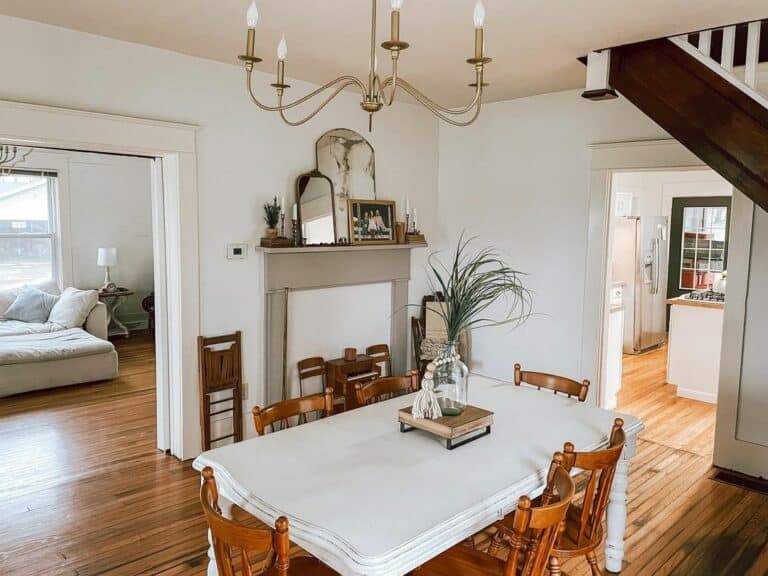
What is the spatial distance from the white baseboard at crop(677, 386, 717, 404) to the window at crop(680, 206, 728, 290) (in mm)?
2758

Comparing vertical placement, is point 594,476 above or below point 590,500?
above

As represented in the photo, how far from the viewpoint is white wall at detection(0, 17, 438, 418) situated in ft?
10.1

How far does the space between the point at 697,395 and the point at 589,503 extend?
3.91 m

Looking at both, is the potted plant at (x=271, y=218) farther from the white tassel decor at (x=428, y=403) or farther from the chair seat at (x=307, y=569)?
the chair seat at (x=307, y=569)

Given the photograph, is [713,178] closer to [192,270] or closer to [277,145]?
[277,145]

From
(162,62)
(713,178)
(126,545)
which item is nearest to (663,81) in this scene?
(162,62)

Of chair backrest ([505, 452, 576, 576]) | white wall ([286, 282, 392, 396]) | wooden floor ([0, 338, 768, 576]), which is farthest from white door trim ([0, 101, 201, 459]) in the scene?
chair backrest ([505, 452, 576, 576])

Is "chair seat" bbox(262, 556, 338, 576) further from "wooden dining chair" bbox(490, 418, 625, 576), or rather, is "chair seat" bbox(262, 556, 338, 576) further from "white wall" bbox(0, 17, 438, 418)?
"white wall" bbox(0, 17, 438, 418)

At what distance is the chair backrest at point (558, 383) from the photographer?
2.88 m

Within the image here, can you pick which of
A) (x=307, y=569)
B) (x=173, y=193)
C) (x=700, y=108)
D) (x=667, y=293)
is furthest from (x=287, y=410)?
(x=667, y=293)

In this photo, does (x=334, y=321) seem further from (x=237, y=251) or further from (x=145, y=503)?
(x=145, y=503)

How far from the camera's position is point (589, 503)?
2.08 m

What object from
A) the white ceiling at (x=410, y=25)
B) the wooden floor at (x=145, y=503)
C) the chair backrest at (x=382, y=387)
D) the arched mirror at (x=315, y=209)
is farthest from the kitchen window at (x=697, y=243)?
the chair backrest at (x=382, y=387)

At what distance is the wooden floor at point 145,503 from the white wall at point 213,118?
0.78 metres
